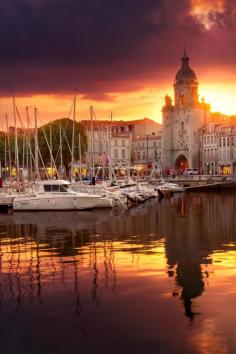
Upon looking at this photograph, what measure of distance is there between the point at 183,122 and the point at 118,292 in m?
138

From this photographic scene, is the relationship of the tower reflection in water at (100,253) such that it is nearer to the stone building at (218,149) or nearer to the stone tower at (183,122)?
the stone building at (218,149)

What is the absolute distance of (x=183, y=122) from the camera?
154m

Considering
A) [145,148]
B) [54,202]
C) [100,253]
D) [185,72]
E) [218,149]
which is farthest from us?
[145,148]

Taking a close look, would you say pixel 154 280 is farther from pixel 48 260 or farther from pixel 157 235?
pixel 157 235

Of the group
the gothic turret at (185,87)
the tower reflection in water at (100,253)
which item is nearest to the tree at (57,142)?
the gothic turret at (185,87)

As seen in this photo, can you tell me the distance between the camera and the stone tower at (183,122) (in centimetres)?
15175

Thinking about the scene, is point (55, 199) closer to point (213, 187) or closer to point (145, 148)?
point (213, 187)

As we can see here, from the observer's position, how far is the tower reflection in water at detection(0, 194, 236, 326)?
18.5 meters

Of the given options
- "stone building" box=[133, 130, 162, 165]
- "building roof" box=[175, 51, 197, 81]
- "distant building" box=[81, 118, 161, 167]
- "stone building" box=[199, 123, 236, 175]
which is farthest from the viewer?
"stone building" box=[133, 130, 162, 165]

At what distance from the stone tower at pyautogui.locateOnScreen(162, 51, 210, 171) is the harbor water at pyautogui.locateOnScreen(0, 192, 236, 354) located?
119515mm

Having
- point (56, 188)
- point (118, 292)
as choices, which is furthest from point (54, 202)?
point (118, 292)

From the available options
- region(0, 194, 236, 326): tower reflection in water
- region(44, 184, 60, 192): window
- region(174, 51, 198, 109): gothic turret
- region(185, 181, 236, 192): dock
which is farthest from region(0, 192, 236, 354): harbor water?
region(174, 51, 198, 109): gothic turret

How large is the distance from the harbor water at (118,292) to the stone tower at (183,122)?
120 metres

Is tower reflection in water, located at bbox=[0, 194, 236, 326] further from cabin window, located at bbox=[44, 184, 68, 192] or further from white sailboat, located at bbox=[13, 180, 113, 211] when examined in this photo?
cabin window, located at bbox=[44, 184, 68, 192]
